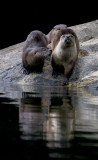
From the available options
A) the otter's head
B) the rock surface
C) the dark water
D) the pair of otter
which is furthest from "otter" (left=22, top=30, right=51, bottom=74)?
the dark water

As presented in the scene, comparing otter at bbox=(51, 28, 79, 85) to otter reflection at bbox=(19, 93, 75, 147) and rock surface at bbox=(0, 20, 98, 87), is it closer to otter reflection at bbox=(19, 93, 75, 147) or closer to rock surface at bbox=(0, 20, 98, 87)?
rock surface at bbox=(0, 20, 98, 87)

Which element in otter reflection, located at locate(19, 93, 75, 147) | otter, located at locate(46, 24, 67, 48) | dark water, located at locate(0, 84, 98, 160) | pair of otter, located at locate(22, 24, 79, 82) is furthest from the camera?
otter, located at locate(46, 24, 67, 48)

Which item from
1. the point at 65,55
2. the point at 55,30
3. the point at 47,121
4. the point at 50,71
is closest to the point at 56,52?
the point at 65,55

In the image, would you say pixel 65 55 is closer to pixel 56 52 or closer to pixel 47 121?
pixel 56 52

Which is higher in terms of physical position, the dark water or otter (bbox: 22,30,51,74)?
otter (bbox: 22,30,51,74)

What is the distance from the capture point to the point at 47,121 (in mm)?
3844

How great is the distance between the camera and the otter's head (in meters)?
8.93

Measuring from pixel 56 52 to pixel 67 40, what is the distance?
1.16 feet

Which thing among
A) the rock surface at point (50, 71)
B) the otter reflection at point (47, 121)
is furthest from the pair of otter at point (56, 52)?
the otter reflection at point (47, 121)

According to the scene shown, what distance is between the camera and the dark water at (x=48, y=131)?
263 cm

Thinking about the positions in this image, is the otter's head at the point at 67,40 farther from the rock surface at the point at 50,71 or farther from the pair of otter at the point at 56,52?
the rock surface at the point at 50,71

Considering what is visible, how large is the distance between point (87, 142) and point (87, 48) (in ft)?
24.4

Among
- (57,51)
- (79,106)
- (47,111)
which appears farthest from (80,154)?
(57,51)

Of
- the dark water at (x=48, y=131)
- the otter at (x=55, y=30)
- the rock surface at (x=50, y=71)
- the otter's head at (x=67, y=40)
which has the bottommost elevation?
the dark water at (x=48, y=131)
